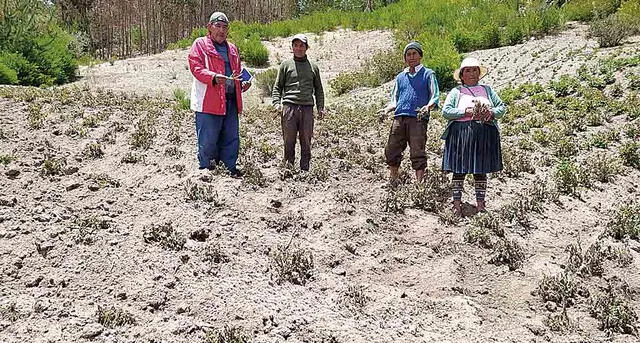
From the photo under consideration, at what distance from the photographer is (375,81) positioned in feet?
38.1

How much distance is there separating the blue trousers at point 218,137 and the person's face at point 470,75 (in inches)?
80.0

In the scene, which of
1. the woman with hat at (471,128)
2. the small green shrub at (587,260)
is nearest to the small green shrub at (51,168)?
the woman with hat at (471,128)

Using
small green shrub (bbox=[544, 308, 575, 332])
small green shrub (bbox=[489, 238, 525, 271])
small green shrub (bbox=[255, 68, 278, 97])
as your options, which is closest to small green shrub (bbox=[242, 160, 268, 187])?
small green shrub (bbox=[489, 238, 525, 271])

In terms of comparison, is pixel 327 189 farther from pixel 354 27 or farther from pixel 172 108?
pixel 354 27

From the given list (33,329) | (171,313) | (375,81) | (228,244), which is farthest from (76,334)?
(375,81)

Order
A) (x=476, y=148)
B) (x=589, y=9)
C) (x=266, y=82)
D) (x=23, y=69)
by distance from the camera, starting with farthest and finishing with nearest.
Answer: (x=589, y=9)
(x=266, y=82)
(x=23, y=69)
(x=476, y=148)

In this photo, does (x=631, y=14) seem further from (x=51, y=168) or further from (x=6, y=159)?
(x=6, y=159)

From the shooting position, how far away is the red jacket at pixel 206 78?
14.8 ft

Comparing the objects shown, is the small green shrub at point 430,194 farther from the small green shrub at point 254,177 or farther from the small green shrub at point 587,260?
the small green shrub at point 254,177

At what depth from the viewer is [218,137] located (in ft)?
16.1

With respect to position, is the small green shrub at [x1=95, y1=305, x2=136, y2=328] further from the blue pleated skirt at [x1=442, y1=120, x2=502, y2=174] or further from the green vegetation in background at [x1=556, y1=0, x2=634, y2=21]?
the green vegetation in background at [x1=556, y1=0, x2=634, y2=21]

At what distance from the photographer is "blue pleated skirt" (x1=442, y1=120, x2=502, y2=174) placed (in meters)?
4.25

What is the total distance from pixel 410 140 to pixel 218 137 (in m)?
1.75

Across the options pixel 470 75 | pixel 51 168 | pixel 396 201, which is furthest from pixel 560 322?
pixel 51 168
